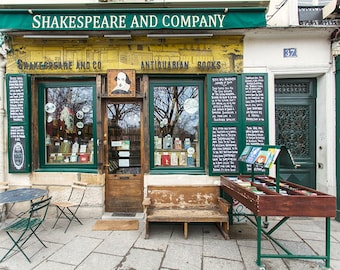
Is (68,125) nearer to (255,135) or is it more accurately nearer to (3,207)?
(3,207)

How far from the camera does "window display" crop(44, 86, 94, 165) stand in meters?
4.89

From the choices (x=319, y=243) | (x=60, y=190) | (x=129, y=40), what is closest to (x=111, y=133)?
(x=60, y=190)

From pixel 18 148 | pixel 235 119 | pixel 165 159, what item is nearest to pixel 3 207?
pixel 18 148

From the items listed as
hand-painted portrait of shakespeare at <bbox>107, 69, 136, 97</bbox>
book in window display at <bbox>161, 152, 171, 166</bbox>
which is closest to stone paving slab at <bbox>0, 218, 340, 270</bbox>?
book in window display at <bbox>161, 152, 171, 166</bbox>

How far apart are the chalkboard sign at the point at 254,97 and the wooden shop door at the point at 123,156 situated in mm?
2371

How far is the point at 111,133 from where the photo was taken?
4914 millimetres

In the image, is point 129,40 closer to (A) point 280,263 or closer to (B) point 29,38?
(B) point 29,38

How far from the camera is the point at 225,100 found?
4520 millimetres

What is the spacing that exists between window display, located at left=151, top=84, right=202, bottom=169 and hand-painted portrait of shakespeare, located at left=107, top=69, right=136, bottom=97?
55 centimetres

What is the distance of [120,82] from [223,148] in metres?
2.62

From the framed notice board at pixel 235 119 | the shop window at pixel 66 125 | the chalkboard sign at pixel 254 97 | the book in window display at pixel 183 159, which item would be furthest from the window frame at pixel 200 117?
the shop window at pixel 66 125

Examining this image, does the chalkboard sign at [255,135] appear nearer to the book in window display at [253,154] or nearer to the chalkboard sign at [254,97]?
the chalkboard sign at [254,97]

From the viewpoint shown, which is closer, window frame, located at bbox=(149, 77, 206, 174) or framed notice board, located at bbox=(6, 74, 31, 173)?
framed notice board, located at bbox=(6, 74, 31, 173)

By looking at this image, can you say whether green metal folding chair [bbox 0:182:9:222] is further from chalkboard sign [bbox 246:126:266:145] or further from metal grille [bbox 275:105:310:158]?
metal grille [bbox 275:105:310:158]
